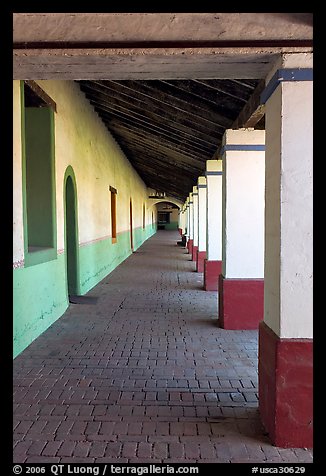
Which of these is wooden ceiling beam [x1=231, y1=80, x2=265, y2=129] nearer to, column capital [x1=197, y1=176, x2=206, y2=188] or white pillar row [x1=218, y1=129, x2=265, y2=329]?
white pillar row [x1=218, y1=129, x2=265, y2=329]

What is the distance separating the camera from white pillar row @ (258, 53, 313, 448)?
2.92 metres

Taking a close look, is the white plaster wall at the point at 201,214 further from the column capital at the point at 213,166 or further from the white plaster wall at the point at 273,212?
the white plaster wall at the point at 273,212

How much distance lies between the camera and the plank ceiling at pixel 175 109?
17.9ft

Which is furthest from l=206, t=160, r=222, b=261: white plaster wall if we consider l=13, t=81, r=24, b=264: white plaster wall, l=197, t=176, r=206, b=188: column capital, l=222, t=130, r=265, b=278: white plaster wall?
l=13, t=81, r=24, b=264: white plaster wall

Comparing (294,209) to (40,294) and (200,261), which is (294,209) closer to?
A: (40,294)

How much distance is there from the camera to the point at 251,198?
6.16m

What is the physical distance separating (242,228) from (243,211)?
26cm

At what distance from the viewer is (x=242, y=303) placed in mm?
6094

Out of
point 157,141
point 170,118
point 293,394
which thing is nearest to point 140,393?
point 293,394

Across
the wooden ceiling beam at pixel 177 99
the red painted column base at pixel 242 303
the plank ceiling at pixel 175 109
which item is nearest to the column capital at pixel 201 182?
the plank ceiling at pixel 175 109

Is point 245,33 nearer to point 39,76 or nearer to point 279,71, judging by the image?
point 279,71

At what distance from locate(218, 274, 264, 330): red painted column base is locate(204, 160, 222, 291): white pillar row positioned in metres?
2.81
